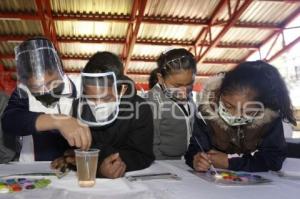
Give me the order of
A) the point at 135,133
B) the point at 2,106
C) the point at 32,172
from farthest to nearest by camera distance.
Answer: the point at 2,106 → the point at 135,133 → the point at 32,172

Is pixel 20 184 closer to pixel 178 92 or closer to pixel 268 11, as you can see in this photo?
pixel 178 92

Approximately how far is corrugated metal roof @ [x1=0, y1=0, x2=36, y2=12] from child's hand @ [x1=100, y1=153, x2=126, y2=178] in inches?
261

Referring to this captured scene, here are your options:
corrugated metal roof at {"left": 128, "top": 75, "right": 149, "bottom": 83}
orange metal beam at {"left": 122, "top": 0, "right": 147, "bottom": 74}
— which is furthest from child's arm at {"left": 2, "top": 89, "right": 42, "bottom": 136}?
corrugated metal roof at {"left": 128, "top": 75, "right": 149, "bottom": 83}

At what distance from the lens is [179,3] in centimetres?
772

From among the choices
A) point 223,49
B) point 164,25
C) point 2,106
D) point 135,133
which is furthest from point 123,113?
point 223,49

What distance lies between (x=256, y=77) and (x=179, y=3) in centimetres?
649

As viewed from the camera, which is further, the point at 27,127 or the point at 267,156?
the point at 267,156

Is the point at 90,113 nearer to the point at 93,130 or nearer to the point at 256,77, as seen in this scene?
the point at 93,130

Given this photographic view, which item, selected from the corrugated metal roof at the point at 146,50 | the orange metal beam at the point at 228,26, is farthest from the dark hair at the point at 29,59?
the corrugated metal roof at the point at 146,50

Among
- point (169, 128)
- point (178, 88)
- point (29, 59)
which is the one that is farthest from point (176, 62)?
point (29, 59)

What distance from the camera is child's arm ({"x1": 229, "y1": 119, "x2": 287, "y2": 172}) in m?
1.55

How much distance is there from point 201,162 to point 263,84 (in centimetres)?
42

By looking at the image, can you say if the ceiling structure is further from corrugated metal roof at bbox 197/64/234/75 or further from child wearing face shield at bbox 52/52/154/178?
A: child wearing face shield at bbox 52/52/154/178

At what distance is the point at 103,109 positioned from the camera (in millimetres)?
1453
